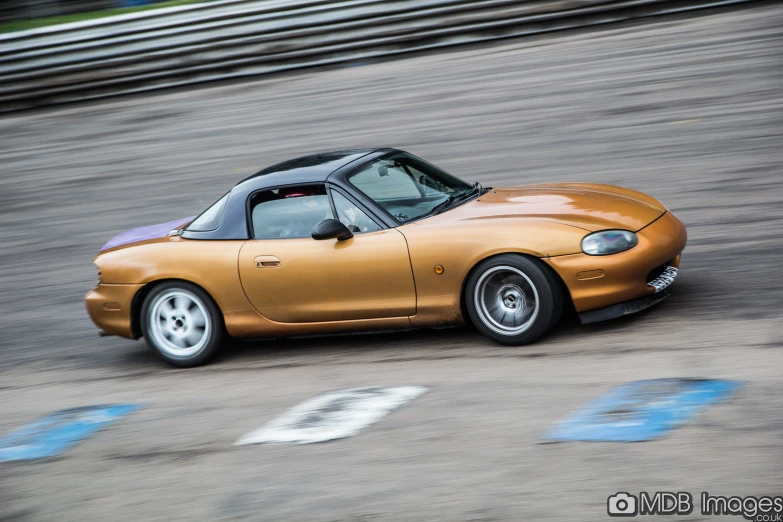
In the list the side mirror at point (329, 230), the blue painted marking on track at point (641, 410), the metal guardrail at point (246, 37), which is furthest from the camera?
the metal guardrail at point (246, 37)

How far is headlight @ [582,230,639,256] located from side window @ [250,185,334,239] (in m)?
1.79

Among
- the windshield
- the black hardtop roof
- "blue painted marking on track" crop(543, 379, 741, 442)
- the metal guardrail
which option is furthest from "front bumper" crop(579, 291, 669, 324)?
the metal guardrail

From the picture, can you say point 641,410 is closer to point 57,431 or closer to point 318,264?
point 318,264

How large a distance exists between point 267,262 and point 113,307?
140 centimetres

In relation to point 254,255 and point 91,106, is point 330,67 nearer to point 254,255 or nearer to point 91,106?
point 91,106

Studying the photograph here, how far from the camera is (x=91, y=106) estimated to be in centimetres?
1603

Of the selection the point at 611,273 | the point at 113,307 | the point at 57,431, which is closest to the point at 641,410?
the point at 611,273

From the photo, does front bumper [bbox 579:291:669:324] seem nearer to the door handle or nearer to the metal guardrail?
the door handle

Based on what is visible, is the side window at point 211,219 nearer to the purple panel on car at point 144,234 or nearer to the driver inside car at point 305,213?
the purple panel on car at point 144,234

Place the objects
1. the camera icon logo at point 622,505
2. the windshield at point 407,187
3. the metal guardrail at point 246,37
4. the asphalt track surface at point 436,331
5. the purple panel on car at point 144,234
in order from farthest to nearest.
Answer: the metal guardrail at point 246,37
the purple panel on car at point 144,234
the windshield at point 407,187
the asphalt track surface at point 436,331
the camera icon logo at point 622,505

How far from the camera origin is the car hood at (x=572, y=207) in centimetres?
615

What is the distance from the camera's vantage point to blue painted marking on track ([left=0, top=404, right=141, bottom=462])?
582 centimetres

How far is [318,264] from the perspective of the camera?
6551mm

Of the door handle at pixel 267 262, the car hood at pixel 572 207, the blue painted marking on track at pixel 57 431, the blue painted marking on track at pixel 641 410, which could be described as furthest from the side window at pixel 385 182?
the blue painted marking on track at pixel 641 410
